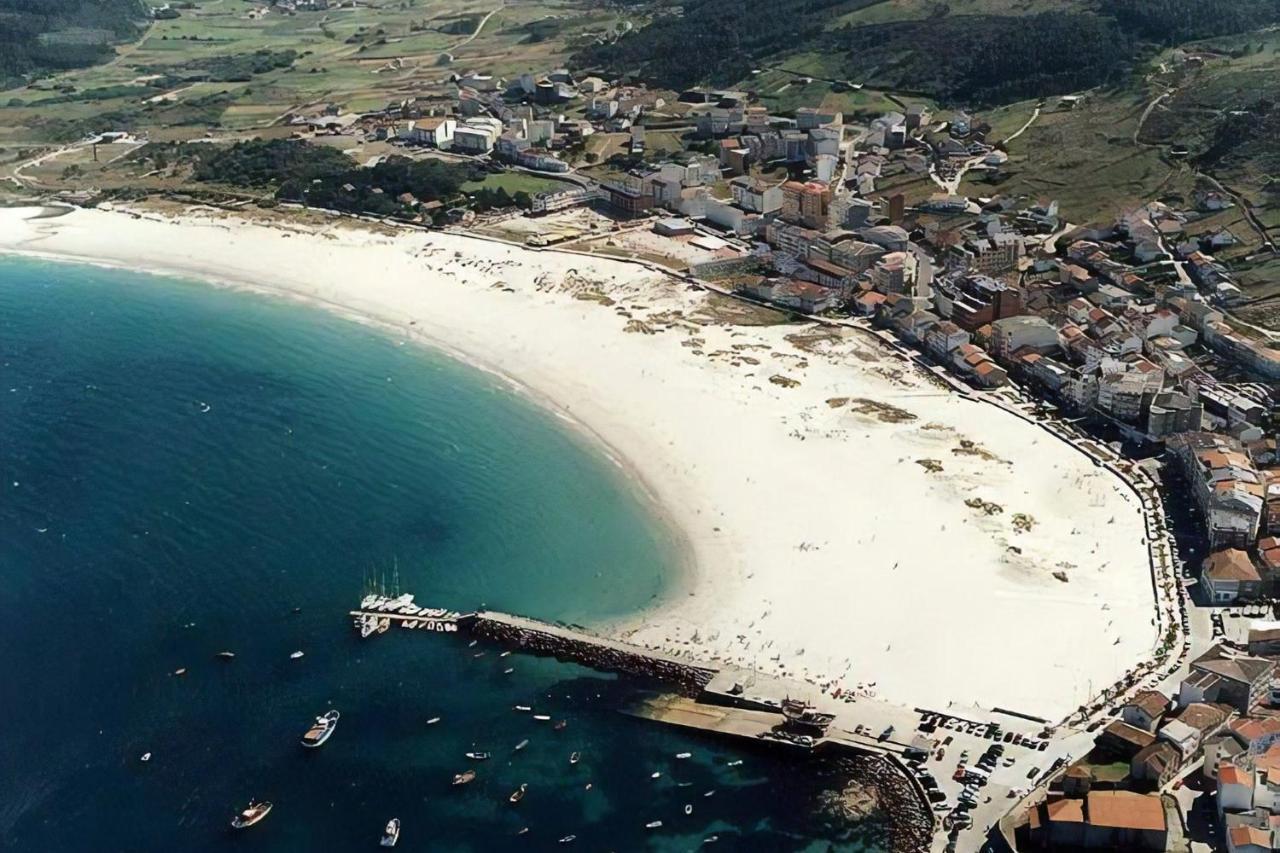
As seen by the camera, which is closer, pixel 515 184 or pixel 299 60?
pixel 515 184

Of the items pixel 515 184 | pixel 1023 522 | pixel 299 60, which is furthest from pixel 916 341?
pixel 299 60

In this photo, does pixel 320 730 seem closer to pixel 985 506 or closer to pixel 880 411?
pixel 985 506

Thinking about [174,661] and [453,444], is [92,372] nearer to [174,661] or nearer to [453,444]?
[453,444]

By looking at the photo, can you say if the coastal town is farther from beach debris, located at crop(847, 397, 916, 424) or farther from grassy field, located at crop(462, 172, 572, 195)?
grassy field, located at crop(462, 172, 572, 195)

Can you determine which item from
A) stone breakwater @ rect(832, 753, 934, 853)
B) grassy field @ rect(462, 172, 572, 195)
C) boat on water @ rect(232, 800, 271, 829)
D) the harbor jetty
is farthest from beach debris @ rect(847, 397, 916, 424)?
grassy field @ rect(462, 172, 572, 195)

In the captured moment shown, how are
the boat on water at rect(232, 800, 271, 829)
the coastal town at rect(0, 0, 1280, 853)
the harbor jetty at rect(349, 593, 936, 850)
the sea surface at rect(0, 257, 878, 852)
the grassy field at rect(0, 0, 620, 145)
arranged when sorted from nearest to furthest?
the boat on water at rect(232, 800, 271, 829), the harbor jetty at rect(349, 593, 936, 850), the sea surface at rect(0, 257, 878, 852), the coastal town at rect(0, 0, 1280, 853), the grassy field at rect(0, 0, 620, 145)
